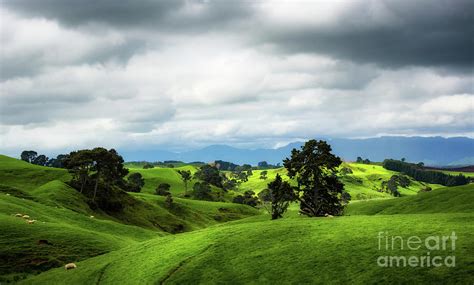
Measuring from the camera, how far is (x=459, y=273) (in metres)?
24.1

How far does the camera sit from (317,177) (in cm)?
7681

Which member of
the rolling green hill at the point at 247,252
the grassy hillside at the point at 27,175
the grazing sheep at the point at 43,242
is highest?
the grassy hillside at the point at 27,175

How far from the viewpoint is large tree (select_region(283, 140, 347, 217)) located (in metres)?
75.9

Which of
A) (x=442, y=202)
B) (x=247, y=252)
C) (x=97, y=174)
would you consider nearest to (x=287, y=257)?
(x=247, y=252)

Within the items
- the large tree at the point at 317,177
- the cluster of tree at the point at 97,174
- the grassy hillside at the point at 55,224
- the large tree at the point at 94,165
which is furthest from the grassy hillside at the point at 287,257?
the large tree at the point at 94,165

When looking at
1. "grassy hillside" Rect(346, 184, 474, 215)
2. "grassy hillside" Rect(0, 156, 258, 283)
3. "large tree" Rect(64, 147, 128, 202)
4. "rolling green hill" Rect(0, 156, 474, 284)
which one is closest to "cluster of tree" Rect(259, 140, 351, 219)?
"grassy hillside" Rect(346, 184, 474, 215)

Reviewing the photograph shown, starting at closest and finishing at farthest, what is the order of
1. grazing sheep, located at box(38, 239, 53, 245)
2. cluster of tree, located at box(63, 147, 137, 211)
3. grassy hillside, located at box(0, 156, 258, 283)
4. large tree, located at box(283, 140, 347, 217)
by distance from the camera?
grassy hillside, located at box(0, 156, 258, 283) → grazing sheep, located at box(38, 239, 53, 245) → large tree, located at box(283, 140, 347, 217) → cluster of tree, located at box(63, 147, 137, 211)

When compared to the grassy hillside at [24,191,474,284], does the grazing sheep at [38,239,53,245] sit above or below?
below

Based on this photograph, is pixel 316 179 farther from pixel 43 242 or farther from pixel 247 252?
pixel 43 242

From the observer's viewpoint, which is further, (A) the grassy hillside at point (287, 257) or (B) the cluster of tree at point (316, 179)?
(B) the cluster of tree at point (316, 179)

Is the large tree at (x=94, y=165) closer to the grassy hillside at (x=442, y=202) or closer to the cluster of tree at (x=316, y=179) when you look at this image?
the cluster of tree at (x=316, y=179)

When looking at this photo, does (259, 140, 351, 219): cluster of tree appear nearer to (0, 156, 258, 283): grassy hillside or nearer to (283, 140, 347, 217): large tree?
(283, 140, 347, 217): large tree

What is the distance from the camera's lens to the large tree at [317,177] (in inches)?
2987

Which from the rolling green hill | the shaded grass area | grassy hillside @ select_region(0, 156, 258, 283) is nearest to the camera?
the shaded grass area
